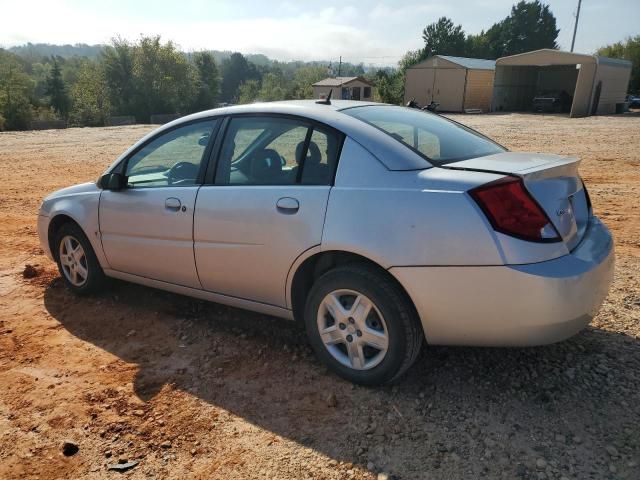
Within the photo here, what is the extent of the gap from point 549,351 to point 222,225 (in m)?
2.33

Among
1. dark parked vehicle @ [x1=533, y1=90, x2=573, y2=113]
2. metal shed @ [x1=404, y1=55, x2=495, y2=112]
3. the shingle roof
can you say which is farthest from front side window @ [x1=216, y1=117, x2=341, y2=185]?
dark parked vehicle @ [x1=533, y1=90, x2=573, y2=113]

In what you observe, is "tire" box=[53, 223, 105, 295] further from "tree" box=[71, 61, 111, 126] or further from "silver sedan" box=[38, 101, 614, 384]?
"tree" box=[71, 61, 111, 126]

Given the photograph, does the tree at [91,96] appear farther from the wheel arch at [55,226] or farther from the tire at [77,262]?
the tire at [77,262]

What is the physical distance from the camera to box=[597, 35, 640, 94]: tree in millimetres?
42906

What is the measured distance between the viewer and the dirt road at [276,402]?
244 cm

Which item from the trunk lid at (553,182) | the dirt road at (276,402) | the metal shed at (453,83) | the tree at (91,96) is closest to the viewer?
the dirt road at (276,402)

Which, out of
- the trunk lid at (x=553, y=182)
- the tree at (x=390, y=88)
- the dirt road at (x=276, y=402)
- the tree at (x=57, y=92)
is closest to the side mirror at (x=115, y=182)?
the dirt road at (x=276, y=402)

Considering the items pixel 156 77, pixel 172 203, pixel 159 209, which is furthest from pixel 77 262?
pixel 156 77

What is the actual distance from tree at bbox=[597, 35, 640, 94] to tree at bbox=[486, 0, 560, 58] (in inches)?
1033

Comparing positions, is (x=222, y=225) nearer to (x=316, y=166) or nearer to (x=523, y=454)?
(x=316, y=166)

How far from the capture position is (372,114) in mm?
3373

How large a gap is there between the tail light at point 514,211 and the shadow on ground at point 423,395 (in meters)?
0.98

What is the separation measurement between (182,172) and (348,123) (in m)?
1.42

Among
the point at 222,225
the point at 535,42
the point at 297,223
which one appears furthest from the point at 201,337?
the point at 535,42
